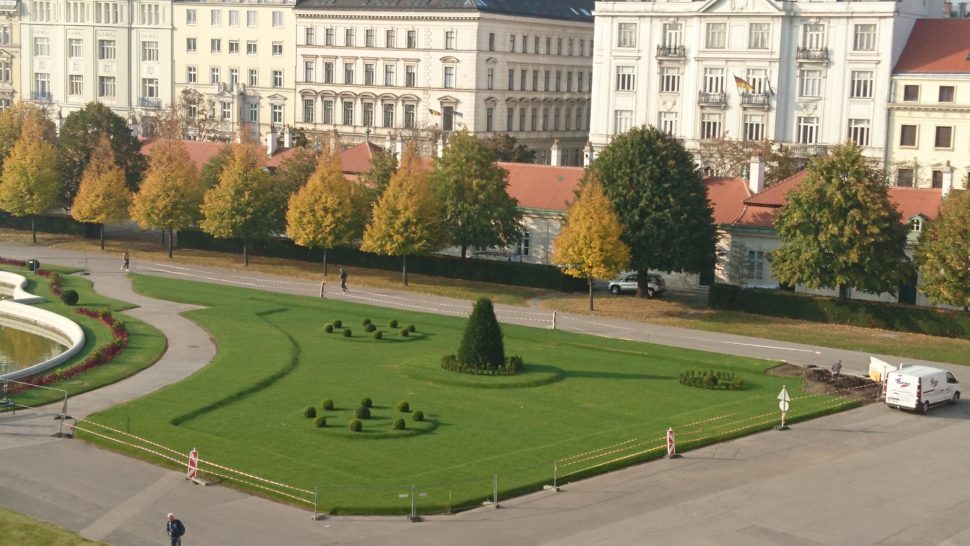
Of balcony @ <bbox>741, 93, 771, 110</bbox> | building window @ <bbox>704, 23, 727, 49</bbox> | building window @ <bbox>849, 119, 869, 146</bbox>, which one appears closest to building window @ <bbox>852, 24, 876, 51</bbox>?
building window @ <bbox>849, 119, 869, 146</bbox>

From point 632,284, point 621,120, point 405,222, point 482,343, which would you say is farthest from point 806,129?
point 482,343

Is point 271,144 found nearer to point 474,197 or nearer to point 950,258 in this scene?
point 474,197

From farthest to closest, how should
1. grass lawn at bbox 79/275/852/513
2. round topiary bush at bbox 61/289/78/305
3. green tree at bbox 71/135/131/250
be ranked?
green tree at bbox 71/135/131/250 < round topiary bush at bbox 61/289/78/305 < grass lawn at bbox 79/275/852/513

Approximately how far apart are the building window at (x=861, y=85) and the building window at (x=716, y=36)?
462 inches

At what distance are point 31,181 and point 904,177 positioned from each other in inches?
2727

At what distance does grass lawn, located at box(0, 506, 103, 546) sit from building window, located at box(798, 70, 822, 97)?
3461 inches

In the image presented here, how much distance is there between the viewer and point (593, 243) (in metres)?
82.4

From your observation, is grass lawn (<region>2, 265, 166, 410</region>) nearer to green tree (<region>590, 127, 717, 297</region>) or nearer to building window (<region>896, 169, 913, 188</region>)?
green tree (<region>590, 127, 717, 297</region>)

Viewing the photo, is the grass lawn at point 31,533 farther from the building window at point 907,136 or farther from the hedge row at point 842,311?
the building window at point 907,136

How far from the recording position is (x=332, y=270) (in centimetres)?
9988

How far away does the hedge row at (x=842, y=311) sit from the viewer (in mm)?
76875

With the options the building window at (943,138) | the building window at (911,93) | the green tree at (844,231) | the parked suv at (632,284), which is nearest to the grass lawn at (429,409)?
the green tree at (844,231)

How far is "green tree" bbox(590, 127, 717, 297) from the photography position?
85375 mm

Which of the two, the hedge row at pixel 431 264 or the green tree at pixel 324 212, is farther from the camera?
the green tree at pixel 324 212
